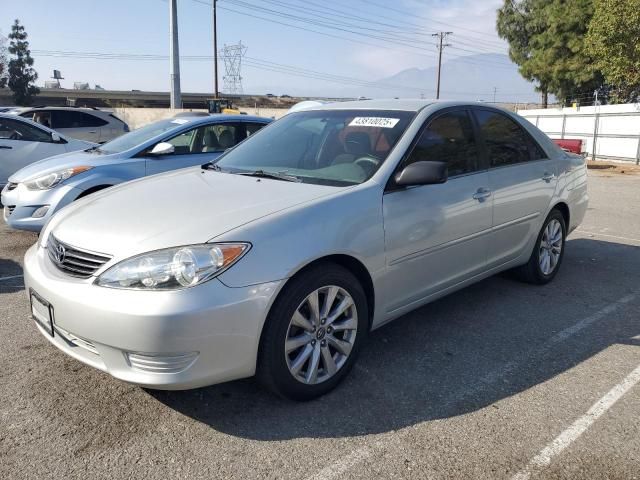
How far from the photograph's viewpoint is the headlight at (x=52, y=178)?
19.7 feet

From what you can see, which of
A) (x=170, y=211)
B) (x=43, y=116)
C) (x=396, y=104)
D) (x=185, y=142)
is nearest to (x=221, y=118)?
(x=185, y=142)

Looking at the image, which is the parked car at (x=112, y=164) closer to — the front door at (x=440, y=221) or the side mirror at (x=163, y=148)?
the side mirror at (x=163, y=148)

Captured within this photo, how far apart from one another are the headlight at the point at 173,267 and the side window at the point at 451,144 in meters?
1.53

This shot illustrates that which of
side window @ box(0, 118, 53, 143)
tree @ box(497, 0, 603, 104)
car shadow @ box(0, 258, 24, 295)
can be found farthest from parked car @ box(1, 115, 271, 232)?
tree @ box(497, 0, 603, 104)

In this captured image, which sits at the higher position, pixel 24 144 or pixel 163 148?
pixel 163 148

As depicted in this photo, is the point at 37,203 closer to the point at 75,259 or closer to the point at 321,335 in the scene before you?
the point at 75,259

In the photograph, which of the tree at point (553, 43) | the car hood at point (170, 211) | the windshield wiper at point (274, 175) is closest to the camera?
the car hood at point (170, 211)

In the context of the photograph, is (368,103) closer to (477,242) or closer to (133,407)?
(477,242)

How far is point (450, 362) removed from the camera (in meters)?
3.56

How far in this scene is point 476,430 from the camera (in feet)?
9.22

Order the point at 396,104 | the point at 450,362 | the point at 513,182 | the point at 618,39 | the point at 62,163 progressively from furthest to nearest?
the point at 618,39, the point at 62,163, the point at 513,182, the point at 396,104, the point at 450,362

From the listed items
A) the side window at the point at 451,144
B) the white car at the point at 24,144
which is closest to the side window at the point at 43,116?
the white car at the point at 24,144

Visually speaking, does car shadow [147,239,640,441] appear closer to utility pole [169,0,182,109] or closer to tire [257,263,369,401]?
tire [257,263,369,401]

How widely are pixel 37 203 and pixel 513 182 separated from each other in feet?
15.6
